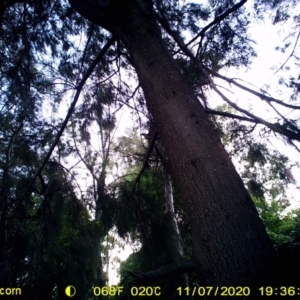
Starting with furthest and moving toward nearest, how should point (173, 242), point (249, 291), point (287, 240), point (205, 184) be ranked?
1. point (287, 240)
2. point (173, 242)
3. point (205, 184)
4. point (249, 291)

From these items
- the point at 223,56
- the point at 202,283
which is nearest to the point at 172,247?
the point at 202,283

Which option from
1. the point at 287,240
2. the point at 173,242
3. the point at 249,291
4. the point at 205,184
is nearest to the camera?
the point at 249,291

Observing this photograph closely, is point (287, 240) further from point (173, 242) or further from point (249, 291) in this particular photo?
point (249, 291)

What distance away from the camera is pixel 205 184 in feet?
3.51

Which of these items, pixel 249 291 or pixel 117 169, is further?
pixel 117 169

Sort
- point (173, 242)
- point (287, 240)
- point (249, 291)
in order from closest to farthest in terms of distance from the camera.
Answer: point (249, 291), point (173, 242), point (287, 240)

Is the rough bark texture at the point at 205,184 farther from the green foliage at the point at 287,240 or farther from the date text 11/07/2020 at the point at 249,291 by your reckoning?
the green foliage at the point at 287,240

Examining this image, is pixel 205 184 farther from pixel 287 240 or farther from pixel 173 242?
pixel 287 240

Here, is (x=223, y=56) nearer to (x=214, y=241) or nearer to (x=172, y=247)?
(x=172, y=247)

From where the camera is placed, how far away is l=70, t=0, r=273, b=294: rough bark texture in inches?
35.1

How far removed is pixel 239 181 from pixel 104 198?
1810 millimetres

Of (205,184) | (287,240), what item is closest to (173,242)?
(205,184)

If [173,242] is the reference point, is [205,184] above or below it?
above

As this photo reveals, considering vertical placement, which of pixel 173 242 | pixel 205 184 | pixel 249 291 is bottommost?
pixel 249 291
